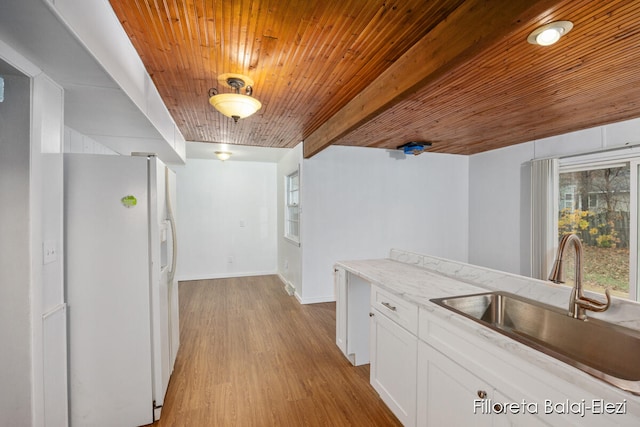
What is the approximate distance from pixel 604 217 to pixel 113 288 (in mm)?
4837

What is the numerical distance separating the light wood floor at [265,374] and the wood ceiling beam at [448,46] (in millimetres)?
2211

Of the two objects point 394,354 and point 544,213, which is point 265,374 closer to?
point 394,354

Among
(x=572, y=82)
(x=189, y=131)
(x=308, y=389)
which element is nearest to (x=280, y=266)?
(x=189, y=131)

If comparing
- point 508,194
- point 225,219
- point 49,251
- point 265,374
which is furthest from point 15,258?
point 508,194

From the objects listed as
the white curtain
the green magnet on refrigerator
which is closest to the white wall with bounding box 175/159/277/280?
the green magnet on refrigerator

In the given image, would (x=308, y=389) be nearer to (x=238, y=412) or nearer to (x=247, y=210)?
(x=238, y=412)

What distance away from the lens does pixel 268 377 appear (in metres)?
2.41

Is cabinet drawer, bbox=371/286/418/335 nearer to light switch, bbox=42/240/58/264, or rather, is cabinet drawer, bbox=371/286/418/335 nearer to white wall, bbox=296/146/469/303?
light switch, bbox=42/240/58/264

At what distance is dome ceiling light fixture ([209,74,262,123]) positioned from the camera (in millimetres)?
2080

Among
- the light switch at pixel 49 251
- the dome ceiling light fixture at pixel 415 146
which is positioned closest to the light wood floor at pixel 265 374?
the light switch at pixel 49 251

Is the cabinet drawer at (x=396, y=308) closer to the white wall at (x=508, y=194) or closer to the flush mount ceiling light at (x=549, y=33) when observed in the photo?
the flush mount ceiling light at (x=549, y=33)

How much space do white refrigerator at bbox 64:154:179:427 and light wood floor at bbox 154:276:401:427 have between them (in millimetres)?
341

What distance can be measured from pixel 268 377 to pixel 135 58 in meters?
2.58

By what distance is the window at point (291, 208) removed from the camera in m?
4.91
